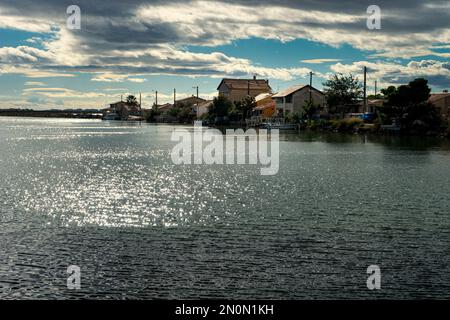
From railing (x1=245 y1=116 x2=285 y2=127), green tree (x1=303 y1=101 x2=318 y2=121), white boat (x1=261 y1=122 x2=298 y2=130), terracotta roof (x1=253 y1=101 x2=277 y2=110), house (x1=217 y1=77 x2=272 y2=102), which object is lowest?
white boat (x1=261 y1=122 x2=298 y2=130)

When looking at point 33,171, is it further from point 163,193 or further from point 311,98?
point 311,98

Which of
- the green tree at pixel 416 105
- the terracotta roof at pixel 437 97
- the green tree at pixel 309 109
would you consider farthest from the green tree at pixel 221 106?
the green tree at pixel 416 105

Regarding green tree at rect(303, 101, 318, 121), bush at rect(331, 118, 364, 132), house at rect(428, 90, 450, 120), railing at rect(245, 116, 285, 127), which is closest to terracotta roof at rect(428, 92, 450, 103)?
house at rect(428, 90, 450, 120)

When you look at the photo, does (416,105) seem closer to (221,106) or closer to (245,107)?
(245,107)

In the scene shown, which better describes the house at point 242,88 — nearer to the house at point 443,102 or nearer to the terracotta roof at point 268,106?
the terracotta roof at point 268,106

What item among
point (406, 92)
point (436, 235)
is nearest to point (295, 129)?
point (406, 92)

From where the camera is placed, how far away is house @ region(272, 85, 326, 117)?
141000 mm

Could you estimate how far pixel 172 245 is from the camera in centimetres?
2327

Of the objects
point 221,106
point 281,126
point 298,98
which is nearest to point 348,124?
point 281,126

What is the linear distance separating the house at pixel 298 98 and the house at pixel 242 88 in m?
40.8

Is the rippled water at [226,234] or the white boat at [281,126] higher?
the white boat at [281,126]

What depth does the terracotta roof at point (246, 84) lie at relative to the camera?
191875mm

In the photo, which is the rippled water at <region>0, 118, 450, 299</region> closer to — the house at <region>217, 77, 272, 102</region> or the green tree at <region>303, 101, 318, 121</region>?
the green tree at <region>303, 101, 318, 121</region>

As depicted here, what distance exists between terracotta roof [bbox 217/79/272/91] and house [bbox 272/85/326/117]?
45207 millimetres
